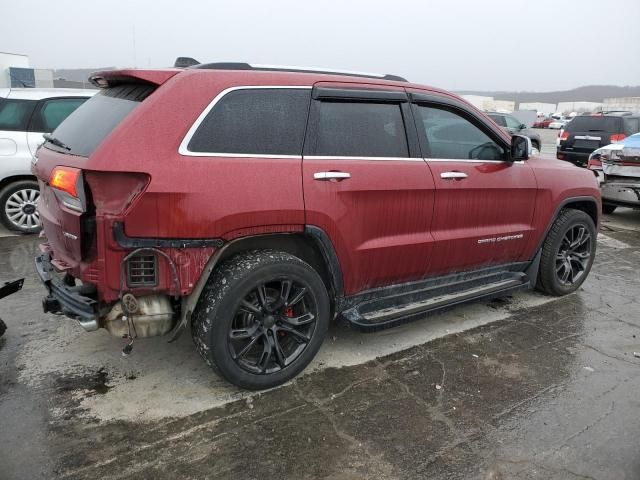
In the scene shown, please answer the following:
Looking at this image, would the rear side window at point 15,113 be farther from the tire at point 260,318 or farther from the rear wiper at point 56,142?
the tire at point 260,318

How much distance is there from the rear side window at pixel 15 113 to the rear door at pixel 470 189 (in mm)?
5179

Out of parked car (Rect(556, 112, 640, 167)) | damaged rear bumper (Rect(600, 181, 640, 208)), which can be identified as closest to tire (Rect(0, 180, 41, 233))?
damaged rear bumper (Rect(600, 181, 640, 208))

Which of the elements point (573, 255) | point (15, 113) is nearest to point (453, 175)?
point (573, 255)

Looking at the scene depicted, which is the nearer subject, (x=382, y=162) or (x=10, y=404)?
(x=10, y=404)

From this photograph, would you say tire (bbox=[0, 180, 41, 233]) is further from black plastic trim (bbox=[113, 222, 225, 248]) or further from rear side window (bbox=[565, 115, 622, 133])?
rear side window (bbox=[565, 115, 622, 133])

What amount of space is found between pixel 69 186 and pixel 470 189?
264 centimetres

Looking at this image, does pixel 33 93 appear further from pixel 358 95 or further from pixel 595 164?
pixel 595 164

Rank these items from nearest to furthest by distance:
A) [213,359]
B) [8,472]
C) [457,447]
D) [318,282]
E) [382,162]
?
1. [8,472]
2. [457,447]
3. [213,359]
4. [318,282]
5. [382,162]

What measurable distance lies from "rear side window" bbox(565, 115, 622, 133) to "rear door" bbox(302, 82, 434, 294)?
10.5 meters

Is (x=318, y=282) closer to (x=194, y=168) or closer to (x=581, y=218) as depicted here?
(x=194, y=168)

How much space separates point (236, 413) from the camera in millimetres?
2859

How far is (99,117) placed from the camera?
298 cm

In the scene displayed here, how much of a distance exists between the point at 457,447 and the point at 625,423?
103cm

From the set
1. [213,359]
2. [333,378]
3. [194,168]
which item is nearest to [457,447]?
[333,378]
